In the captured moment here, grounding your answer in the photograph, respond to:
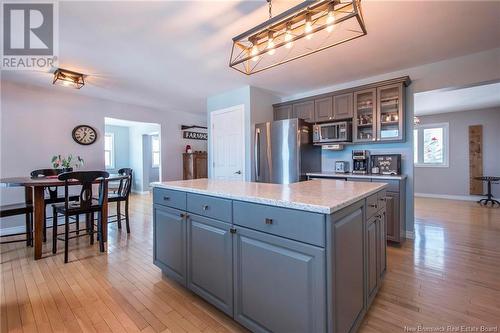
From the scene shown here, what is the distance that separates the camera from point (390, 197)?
3045 mm

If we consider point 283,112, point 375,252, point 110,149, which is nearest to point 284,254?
point 375,252

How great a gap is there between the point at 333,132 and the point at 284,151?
83 cm

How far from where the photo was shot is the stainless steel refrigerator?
11.9ft

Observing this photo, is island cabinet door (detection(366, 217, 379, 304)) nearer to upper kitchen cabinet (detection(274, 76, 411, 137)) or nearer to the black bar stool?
upper kitchen cabinet (detection(274, 76, 411, 137))

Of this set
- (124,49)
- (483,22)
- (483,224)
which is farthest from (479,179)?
(124,49)

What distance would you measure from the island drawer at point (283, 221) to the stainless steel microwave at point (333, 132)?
2689mm

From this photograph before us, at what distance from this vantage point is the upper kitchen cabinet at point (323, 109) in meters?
3.81

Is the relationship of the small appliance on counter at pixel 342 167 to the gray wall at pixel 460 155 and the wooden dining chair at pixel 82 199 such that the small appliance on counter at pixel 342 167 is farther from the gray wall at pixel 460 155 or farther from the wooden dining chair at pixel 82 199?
the gray wall at pixel 460 155

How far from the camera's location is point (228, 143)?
14.5 ft

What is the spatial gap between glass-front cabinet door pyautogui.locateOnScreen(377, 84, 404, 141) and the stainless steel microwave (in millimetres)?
421

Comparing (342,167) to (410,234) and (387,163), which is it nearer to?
(387,163)

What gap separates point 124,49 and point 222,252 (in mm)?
2535

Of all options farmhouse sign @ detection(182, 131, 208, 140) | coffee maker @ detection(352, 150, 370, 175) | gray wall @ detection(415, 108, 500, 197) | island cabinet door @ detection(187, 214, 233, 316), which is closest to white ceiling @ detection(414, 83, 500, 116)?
gray wall @ detection(415, 108, 500, 197)

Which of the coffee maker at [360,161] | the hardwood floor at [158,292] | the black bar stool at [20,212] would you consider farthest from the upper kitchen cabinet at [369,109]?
the black bar stool at [20,212]
